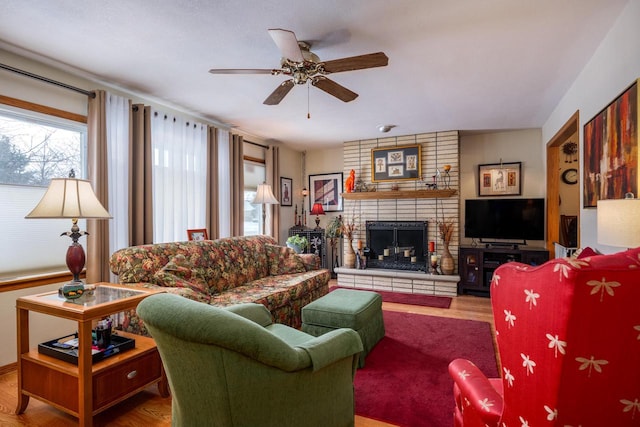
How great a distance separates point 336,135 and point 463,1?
136 inches

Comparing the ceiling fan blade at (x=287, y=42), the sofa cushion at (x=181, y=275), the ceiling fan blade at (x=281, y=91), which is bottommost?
the sofa cushion at (x=181, y=275)

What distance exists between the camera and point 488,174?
17.2ft

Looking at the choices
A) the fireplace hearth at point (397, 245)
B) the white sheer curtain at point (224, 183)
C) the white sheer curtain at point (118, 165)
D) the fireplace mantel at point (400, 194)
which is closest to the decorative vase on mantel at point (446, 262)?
the fireplace hearth at point (397, 245)

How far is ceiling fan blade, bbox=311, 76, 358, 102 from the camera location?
2.50m

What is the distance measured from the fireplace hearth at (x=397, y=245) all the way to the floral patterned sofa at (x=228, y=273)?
1.79 meters

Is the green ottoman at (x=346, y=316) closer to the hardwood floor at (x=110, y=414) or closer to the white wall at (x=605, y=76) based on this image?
the hardwood floor at (x=110, y=414)

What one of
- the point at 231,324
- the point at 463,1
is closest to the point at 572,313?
the point at 231,324

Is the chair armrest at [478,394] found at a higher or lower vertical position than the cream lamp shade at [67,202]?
lower

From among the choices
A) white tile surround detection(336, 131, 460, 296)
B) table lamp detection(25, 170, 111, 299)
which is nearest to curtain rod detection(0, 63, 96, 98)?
table lamp detection(25, 170, 111, 299)

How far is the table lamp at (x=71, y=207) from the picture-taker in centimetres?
202

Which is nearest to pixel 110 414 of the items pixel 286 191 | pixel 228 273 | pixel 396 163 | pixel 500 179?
pixel 228 273

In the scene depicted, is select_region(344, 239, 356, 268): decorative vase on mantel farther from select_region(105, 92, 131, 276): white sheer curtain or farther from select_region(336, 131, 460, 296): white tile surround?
select_region(105, 92, 131, 276): white sheer curtain

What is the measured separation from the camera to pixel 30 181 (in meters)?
2.71

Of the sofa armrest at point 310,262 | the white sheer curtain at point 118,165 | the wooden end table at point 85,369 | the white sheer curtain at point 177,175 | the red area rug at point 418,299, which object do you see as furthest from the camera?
the red area rug at point 418,299
